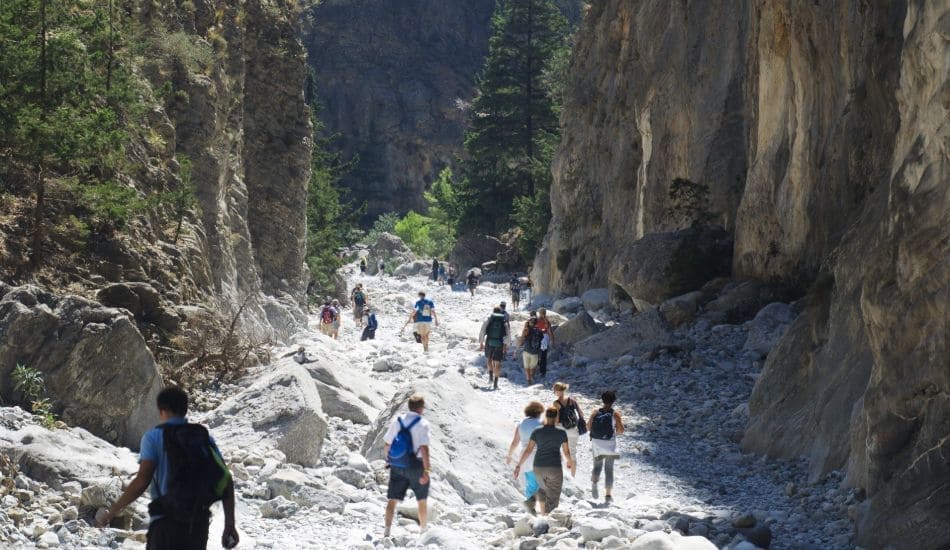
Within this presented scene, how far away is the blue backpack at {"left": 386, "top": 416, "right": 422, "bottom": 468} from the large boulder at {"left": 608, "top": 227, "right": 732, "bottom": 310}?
57.1ft

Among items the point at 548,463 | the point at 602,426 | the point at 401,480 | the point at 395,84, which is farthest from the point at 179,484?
the point at 395,84

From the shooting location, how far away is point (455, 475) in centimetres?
1195

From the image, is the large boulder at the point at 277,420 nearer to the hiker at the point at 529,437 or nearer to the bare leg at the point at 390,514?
the hiker at the point at 529,437

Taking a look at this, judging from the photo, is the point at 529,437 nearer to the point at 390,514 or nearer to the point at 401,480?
the point at 401,480

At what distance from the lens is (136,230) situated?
53.4ft

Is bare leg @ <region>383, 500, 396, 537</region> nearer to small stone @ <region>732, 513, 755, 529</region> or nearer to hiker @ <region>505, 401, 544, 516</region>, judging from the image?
hiker @ <region>505, 401, 544, 516</region>

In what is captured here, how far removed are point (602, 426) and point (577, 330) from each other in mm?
13422

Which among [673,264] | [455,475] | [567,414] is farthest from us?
[673,264]

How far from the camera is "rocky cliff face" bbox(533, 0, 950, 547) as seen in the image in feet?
30.0

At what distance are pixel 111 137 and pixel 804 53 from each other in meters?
13.7

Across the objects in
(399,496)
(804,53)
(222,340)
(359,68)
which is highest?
(359,68)

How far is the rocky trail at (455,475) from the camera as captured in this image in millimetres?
9445

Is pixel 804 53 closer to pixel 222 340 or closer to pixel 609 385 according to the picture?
pixel 609 385

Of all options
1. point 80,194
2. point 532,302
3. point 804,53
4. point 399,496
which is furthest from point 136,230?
point 532,302
